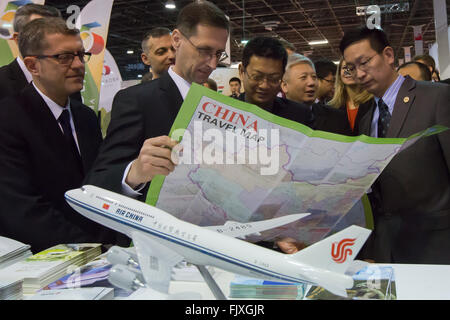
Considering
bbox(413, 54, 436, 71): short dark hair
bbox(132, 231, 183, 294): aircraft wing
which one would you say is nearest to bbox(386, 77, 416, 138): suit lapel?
bbox(132, 231, 183, 294): aircraft wing

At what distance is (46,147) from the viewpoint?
6.24 ft

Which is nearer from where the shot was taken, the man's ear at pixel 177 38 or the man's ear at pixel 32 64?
the man's ear at pixel 177 38

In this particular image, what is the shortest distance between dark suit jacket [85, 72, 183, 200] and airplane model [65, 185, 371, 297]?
42cm

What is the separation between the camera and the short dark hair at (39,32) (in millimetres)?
1970

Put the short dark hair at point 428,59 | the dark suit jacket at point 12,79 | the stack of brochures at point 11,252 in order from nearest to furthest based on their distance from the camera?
the stack of brochures at point 11,252
the dark suit jacket at point 12,79
the short dark hair at point 428,59

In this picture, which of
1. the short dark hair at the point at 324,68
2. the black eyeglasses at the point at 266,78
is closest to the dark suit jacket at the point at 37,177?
the black eyeglasses at the point at 266,78

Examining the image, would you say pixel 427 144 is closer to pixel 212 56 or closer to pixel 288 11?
pixel 212 56

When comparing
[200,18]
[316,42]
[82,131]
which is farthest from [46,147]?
[316,42]

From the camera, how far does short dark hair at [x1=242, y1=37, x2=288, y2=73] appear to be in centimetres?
197

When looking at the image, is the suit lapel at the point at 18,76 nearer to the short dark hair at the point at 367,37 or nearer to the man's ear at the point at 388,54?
the short dark hair at the point at 367,37

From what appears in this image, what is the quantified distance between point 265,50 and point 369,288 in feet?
3.95

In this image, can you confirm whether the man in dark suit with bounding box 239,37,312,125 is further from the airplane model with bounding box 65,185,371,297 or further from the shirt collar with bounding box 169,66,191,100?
the airplane model with bounding box 65,185,371,297

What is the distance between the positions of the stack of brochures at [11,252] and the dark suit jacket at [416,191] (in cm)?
132
